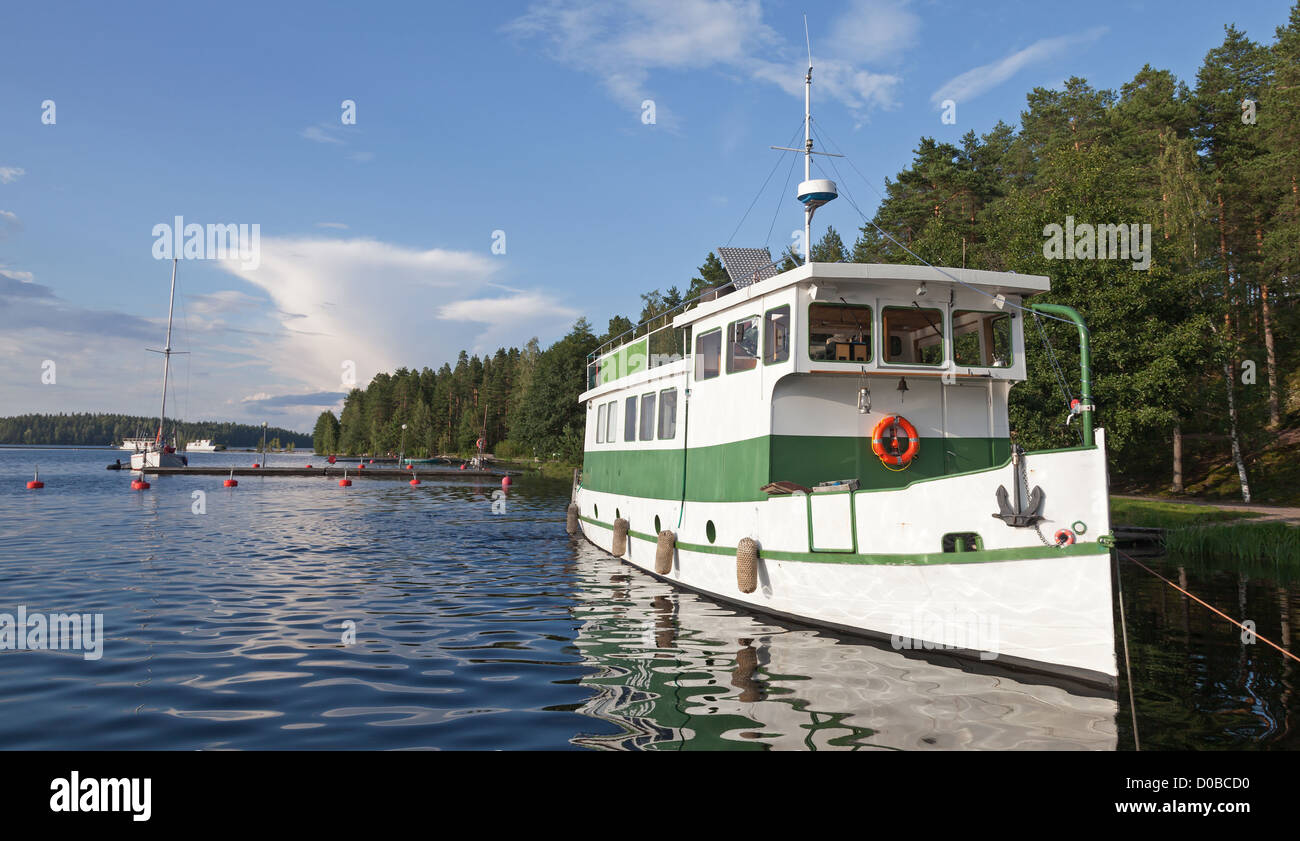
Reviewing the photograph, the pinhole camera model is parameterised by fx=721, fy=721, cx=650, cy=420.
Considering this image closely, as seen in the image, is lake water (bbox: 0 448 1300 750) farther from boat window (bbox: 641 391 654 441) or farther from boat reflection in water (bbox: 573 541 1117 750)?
boat window (bbox: 641 391 654 441)

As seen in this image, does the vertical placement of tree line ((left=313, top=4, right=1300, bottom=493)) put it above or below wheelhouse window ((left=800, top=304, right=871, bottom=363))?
above

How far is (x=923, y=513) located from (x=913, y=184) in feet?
155

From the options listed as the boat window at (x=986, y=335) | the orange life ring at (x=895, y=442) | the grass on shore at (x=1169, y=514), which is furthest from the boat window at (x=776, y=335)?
the grass on shore at (x=1169, y=514)

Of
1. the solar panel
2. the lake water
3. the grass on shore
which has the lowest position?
the lake water

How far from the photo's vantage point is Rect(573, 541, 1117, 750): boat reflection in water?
6.75m

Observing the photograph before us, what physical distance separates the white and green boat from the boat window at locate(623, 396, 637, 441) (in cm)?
163

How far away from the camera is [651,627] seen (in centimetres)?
1178

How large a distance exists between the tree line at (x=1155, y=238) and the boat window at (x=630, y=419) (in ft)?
17.0

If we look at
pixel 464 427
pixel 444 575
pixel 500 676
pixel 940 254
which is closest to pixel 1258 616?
pixel 500 676

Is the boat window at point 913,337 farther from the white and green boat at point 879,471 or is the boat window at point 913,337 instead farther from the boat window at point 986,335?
the boat window at point 986,335

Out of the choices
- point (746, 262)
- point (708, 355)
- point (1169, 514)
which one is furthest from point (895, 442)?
point (1169, 514)

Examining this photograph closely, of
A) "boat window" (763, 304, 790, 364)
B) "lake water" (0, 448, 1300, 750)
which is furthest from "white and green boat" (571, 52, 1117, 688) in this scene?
"lake water" (0, 448, 1300, 750)

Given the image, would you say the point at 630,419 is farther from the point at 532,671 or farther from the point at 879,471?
the point at 532,671

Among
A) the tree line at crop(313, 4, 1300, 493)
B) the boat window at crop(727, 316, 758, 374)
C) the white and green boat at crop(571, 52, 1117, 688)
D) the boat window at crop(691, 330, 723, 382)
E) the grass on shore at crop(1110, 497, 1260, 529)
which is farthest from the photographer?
the tree line at crop(313, 4, 1300, 493)
